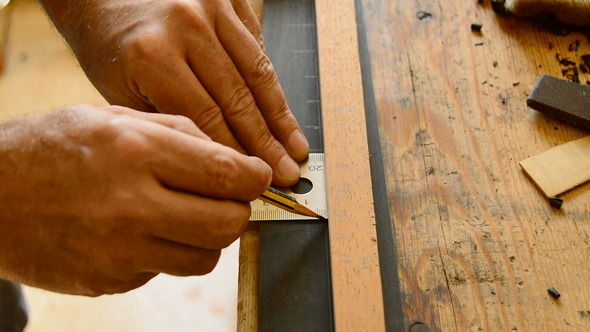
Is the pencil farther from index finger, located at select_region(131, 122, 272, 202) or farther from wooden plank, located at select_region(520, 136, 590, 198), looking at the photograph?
wooden plank, located at select_region(520, 136, 590, 198)

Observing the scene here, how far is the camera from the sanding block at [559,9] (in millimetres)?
1397

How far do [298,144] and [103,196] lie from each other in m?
0.56

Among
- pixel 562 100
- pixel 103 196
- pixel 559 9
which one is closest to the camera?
pixel 103 196

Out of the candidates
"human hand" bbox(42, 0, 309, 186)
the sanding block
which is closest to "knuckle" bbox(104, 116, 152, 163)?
"human hand" bbox(42, 0, 309, 186)

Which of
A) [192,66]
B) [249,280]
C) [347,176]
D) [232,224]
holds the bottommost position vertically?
[249,280]

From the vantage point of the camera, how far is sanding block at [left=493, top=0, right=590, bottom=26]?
1.40 m

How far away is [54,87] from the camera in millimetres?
2549

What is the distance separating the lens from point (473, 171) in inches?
49.2

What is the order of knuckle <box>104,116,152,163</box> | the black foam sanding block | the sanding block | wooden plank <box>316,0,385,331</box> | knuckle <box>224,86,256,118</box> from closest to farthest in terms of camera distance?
knuckle <box>104,116,152,163</box>, wooden plank <box>316,0,385,331</box>, knuckle <box>224,86,256,118</box>, the black foam sanding block, the sanding block

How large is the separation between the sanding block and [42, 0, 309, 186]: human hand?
82 cm

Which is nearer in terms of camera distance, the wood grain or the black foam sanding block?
the wood grain

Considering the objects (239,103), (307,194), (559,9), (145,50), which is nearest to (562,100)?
(559,9)

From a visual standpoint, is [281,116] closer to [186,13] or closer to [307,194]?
[307,194]

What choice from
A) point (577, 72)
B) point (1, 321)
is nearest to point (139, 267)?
Result: point (1, 321)
